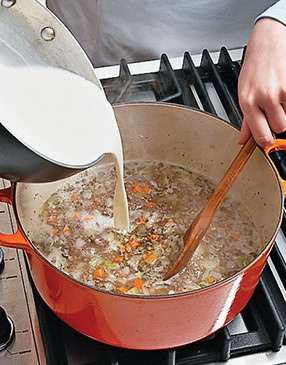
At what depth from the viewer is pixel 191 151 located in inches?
53.6

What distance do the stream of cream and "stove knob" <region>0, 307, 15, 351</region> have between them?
11.8 inches

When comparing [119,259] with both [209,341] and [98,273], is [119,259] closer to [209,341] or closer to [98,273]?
[98,273]

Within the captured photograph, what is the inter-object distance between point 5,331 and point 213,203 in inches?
17.5

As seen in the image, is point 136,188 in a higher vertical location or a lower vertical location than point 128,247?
higher

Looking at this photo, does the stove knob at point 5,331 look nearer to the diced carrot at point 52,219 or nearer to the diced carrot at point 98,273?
the diced carrot at point 98,273

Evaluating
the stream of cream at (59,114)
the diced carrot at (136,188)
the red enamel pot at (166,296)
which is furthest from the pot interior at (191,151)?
the stream of cream at (59,114)

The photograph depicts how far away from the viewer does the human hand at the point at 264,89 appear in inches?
39.6

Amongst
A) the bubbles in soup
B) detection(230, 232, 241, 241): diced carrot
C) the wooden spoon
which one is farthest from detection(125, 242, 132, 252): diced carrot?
detection(230, 232, 241, 241): diced carrot

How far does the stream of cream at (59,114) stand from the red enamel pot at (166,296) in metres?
0.12

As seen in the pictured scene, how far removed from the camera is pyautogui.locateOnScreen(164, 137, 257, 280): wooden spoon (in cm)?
103

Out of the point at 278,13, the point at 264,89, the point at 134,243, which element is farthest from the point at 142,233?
the point at 278,13

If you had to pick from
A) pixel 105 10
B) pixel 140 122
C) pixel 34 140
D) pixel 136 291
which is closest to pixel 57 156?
pixel 34 140

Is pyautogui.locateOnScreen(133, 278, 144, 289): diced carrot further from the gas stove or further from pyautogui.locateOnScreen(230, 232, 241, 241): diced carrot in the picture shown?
pyautogui.locateOnScreen(230, 232, 241, 241): diced carrot

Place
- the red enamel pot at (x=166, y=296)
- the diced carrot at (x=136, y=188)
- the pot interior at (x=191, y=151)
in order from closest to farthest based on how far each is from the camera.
→ the red enamel pot at (x=166, y=296), the pot interior at (x=191, y=151), the diced carrot at (x=136, y=188)
